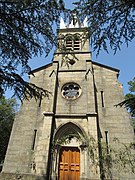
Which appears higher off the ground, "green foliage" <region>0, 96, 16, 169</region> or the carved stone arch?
"green foliage" <region>0, 96, 16, 169</region>

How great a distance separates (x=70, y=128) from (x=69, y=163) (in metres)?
2.03

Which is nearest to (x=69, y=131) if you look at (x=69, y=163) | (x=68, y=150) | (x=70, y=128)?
(x=70, y=128)

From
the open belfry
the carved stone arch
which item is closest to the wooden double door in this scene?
the open belfry

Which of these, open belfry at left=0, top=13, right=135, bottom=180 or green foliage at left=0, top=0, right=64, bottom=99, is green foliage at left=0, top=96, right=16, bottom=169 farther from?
green foliage at left=0, top=0, right=64, bottom=99

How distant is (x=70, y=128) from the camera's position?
10344 mm

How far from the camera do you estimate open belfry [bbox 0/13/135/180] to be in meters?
8.77

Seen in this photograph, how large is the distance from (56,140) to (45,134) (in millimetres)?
755

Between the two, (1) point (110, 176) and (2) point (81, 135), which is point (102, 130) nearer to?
(2) point (81, 135)

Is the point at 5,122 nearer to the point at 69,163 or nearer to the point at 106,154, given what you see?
the point at 69,163

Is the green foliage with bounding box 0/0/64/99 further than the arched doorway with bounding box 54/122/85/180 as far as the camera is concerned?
No

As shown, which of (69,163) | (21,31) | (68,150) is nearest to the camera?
(21,31)

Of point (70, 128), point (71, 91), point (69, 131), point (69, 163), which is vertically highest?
point (71, 91)

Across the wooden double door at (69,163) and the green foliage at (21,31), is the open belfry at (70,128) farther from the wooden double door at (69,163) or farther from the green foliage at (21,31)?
the green foliage at (21,31)

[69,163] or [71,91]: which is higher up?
[71,91]
